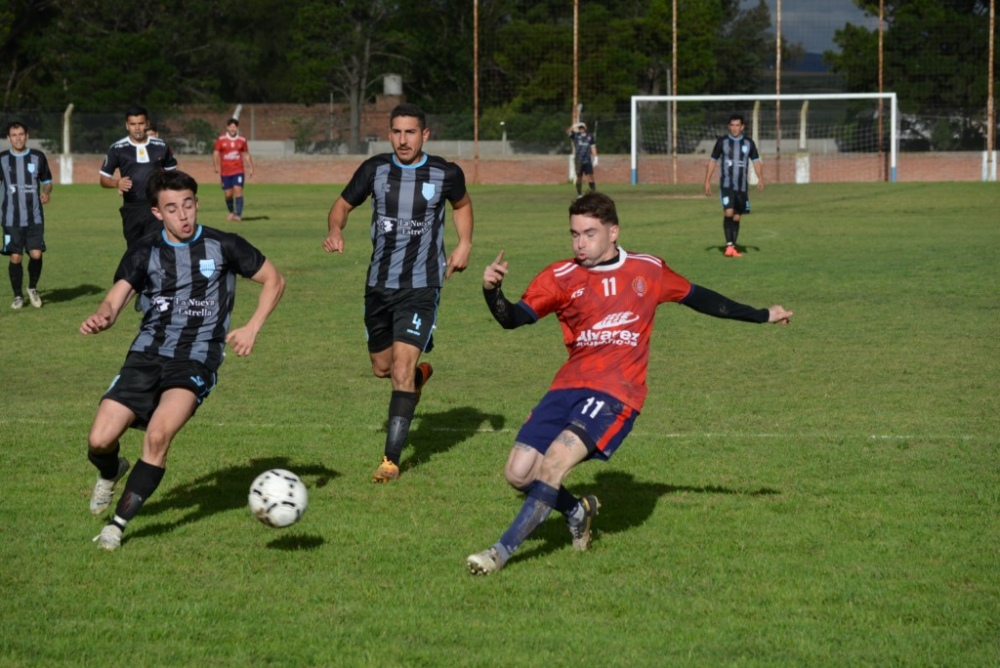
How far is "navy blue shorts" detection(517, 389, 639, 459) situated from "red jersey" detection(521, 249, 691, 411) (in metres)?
0.08

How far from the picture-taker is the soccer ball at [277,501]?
6.26m

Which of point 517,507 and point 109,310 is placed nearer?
point 109,310

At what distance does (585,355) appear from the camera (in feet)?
21.0

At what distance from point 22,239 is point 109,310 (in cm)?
1021

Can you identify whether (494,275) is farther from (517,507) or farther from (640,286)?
(517,507)

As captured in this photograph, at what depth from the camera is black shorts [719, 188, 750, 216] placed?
20.6 m

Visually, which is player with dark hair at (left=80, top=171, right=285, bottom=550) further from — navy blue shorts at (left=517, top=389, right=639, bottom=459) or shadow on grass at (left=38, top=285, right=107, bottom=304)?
shadow on grass at (left=38, top=285, right=107, bottom=304)

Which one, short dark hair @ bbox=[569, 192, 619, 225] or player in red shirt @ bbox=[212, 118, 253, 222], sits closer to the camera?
short dark hair @ bbox=[569, 192, 619, 225]

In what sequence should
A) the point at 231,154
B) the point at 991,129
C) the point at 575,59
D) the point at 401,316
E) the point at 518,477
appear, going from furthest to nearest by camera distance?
the point at 575,59
the point at 991,129
the point at 231,154
the point at 401,316
the point at 518,477

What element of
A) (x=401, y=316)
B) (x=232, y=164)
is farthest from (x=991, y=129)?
(x=401, y=316)

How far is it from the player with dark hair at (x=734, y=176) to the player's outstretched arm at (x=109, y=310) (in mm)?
14483

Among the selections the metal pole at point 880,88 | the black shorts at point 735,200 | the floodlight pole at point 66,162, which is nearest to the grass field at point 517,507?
the black shorts at point 735,200

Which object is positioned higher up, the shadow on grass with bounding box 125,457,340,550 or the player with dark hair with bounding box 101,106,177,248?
the player with dark hair with bounding box 101,106,177,248

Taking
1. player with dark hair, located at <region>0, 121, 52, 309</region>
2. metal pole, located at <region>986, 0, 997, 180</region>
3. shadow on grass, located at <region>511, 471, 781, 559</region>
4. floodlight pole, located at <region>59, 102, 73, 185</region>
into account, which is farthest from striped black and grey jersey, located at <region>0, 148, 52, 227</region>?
metal pole, located at <region>986, 0, 997, 180</region>
